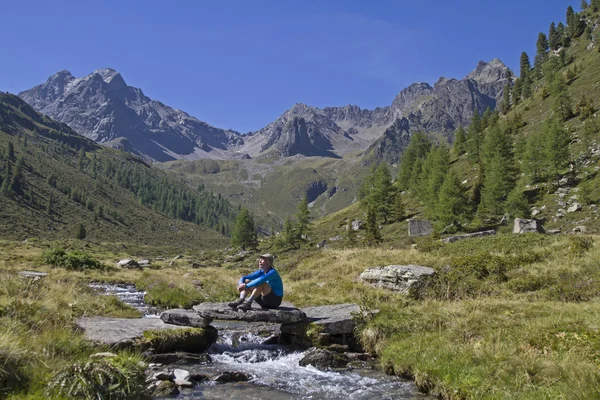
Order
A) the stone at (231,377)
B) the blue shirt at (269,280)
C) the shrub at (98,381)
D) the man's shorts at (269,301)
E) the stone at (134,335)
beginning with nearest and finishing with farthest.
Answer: the shrub at (98,381)
the stone at (231,377)
the stone at (134,335)
the blue shirt at (269,280)
the man's shorts at (269,301)

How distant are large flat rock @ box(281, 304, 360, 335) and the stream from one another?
45.4 inches

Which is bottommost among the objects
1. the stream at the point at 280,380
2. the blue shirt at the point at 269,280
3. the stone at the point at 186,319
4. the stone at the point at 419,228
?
the stream at the point at 280,380

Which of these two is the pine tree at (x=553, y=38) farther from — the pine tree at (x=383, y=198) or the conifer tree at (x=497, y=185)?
the pine tree at (x=383, y=198)

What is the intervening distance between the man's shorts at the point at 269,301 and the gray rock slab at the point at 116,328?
110 inches

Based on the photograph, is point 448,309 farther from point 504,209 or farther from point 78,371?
point 504,209

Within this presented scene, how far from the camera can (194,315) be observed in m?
14.0

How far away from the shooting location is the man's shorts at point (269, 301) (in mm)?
14031

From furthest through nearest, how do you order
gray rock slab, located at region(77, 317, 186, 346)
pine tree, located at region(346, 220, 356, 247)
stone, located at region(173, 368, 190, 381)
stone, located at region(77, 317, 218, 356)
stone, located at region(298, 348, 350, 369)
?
pine tree, located at region(346, 220, 356, 247)
stone, located at region(298, 348, 350, 369)
stone, located at region(77, 317, 218, 356)
gray rock slab, located at region(77, 317, 186, 346)
stone, located at region(173, 368, 190, 381)

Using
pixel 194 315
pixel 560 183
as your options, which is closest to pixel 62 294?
pixel 194 315

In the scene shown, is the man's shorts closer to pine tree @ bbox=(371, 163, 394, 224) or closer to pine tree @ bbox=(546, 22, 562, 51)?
pine tree @ bbox=(371, 163, 394, 224)

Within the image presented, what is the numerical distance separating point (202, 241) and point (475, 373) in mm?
172855

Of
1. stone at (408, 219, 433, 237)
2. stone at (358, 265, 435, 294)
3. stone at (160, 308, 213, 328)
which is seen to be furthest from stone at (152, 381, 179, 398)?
stone at (408, 219, 433, 237)

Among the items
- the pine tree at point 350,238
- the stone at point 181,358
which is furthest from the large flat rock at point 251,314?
the pine tree at point 350,238

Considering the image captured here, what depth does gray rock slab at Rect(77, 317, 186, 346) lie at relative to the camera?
1049 centimetres
